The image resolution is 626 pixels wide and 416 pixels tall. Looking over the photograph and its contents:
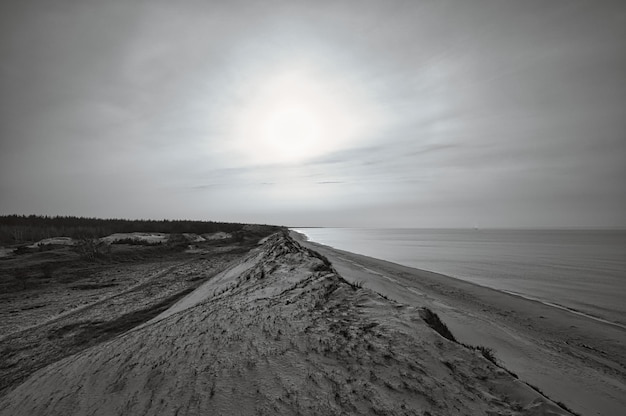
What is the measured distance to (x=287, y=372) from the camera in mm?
2561

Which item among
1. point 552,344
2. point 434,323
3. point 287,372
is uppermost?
point 434,323

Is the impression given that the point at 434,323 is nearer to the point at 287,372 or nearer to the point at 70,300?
the point at 287,372

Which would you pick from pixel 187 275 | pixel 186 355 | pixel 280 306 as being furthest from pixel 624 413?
pixel 187 275

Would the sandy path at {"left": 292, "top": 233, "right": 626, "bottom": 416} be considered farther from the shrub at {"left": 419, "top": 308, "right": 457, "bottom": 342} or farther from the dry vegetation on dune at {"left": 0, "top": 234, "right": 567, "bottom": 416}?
the dry vegetation on dune at {"left": 0, "top": 234, "right": 567, "bottom": 416}

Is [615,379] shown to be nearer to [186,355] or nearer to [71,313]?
[186,355]

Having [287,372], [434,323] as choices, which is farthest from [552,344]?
[287,372]

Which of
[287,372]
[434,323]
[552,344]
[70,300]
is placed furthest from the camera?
[70,300]

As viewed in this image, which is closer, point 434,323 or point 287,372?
point 287,372

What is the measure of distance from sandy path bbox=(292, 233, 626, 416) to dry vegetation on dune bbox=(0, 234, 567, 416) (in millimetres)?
2036

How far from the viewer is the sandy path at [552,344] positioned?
3645 mm

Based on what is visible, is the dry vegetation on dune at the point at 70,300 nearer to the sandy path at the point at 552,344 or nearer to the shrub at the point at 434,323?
the shrub at the point at 434,323

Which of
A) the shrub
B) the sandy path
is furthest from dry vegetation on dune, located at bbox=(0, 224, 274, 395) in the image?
the sandy path

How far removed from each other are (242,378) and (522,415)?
2.24 m

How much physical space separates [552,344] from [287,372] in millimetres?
6119
